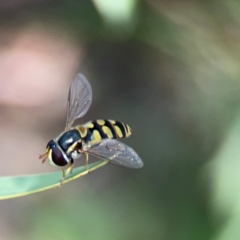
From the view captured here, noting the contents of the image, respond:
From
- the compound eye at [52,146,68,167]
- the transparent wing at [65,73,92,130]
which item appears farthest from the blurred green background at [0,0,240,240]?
the compound eye at [52,146,68,167]

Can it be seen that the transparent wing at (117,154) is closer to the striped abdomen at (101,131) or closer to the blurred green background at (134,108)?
the striped abdomen at (101,131)

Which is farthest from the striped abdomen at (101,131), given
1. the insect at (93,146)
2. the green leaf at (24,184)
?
the green leaf at (24,184)

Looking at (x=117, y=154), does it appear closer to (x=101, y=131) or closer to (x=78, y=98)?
(x=101, y=131)

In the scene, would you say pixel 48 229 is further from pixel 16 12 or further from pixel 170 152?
pixel 16 12

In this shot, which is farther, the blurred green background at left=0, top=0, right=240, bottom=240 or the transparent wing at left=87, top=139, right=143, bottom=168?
the blurred green background at left=0, top=0, right=240, bottom=240

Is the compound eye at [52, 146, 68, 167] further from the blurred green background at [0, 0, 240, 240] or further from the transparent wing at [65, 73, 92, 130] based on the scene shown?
the blurred green background at [0, 0, 240, 240]

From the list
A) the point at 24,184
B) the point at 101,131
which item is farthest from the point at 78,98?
the point at 24,184
